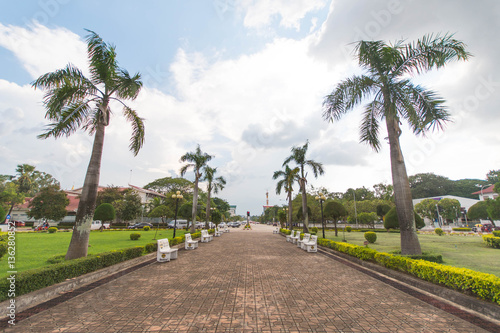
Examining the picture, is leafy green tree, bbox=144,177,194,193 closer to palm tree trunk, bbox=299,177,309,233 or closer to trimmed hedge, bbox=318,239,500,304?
palm tree trunk, bbox=299,177,309,233

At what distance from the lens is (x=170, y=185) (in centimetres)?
5681

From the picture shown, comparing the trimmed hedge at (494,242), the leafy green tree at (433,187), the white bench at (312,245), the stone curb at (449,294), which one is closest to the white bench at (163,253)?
the white bench at (312,245)

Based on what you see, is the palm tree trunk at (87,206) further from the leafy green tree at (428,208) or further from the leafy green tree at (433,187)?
the leafy green tree at (433,187)

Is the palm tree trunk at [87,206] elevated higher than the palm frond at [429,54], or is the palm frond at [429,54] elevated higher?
the palm frond at [429,54]

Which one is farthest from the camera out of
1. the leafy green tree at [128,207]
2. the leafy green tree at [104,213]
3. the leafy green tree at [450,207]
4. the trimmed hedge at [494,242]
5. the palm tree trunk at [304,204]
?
the leafy green tree at [450,207]

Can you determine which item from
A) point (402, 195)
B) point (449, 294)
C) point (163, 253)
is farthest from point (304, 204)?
point (449, 294)

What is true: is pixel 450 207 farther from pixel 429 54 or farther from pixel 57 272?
pixel 57 272

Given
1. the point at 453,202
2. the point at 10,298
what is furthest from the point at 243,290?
the point at 453,202

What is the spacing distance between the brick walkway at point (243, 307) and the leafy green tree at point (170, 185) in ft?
161

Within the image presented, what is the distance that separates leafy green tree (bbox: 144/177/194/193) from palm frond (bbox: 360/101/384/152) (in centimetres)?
4845

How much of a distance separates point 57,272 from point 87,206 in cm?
265

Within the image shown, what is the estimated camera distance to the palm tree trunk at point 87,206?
23.7 ft

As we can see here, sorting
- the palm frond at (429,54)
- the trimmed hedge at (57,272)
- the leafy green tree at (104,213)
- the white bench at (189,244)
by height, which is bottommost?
the white bench at (189,244)

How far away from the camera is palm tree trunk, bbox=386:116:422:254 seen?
26.3ft
